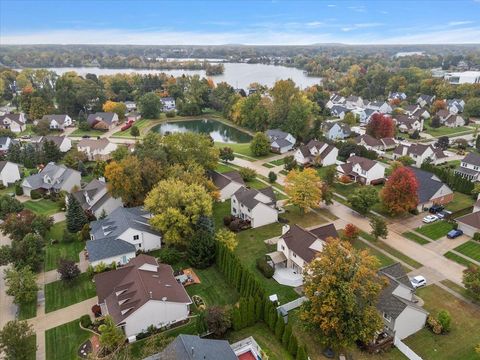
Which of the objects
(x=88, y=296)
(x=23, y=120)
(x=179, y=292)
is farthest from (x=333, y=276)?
(x=23, y=120)

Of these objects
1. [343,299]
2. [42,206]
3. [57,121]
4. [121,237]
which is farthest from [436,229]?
[57,121]

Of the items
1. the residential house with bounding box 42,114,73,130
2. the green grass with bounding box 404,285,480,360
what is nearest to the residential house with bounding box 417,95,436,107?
the green grass with bounding box 404,285,480,360

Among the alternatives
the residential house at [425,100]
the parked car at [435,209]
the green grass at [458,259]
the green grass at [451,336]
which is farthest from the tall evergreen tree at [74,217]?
the residential house at [425,100]

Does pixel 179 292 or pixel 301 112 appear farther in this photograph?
pixel 301 112

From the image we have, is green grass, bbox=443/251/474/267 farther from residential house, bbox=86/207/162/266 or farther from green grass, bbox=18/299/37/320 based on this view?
green grass, bbox=18/299/37/320

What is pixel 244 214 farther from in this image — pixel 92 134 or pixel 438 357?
→ pixel 92 134

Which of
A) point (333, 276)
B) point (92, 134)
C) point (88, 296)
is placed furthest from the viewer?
point (92, 134)

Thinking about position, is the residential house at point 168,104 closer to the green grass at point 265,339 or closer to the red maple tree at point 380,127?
the red maple tree at point 380,127

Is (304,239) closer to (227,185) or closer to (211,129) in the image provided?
(227,185)
